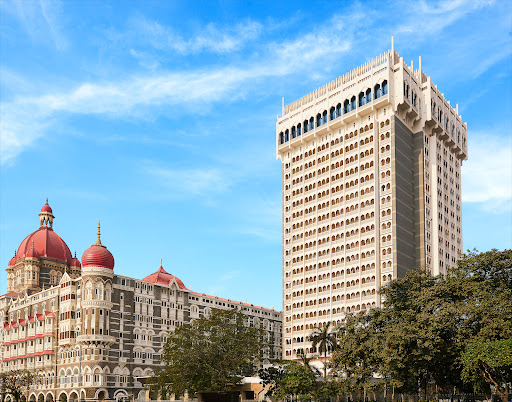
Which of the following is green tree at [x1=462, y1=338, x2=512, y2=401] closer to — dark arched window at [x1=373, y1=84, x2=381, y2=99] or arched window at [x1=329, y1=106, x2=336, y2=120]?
dark arched window at [x1=373, y1=84, x2=381, y2=99]

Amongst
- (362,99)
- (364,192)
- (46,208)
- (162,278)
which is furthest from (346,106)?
(46,208)

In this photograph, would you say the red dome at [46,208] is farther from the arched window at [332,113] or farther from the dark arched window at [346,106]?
the dark arched window at [346,106]

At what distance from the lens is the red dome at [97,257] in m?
117

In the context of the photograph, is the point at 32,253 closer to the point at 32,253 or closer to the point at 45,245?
the point at 32,253

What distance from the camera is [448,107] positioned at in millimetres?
130500

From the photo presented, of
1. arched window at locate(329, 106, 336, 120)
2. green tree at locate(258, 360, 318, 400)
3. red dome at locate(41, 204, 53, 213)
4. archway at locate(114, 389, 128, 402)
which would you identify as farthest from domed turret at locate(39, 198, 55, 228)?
green tree at locate(258, 360, 318, 400)

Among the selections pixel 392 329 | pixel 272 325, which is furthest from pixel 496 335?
pixel 272 325

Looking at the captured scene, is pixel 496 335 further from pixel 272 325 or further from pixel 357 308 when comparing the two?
pixel 272 325

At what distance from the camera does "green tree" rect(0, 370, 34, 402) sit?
390 ft

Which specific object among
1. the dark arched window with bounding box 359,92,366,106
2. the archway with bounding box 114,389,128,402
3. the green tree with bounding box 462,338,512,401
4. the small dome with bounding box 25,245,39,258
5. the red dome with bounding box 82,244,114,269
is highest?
the dark arched window with bounding box 359,92,366,106

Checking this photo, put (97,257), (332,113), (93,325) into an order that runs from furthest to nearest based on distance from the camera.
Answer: (332,113), (97,257), (93,325)

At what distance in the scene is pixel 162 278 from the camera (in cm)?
13562

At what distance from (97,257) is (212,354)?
3953cm

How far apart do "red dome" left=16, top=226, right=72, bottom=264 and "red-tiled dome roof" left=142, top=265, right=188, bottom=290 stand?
1070 inches
